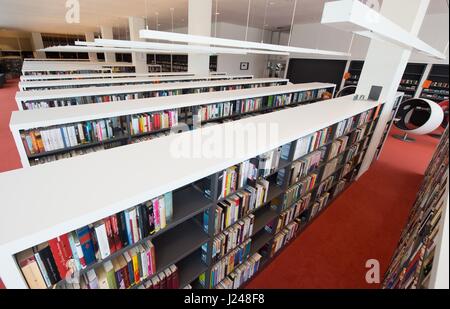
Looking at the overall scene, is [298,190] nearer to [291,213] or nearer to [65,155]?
[291,213]

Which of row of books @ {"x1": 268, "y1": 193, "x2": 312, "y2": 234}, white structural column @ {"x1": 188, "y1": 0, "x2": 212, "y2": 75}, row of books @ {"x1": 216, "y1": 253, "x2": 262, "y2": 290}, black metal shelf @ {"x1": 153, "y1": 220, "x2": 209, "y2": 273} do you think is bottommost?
row of books @ {"x1": 216, "y1": 253, "x2": 262, "y2": 290}

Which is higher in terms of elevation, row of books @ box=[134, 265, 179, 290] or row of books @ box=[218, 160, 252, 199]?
row of books @ box=[218, 160, 252, 199]

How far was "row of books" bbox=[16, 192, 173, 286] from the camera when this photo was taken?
1.03m

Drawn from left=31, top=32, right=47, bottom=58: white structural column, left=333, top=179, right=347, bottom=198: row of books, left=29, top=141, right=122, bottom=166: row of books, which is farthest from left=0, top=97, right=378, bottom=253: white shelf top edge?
left=31, top=32, right=47, bottom=58: white structural column

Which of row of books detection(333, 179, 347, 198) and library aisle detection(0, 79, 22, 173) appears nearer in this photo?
row of books detection(333, 179, 347, 198)

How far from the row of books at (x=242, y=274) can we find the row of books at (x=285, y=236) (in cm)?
27

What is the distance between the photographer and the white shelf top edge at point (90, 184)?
935mm

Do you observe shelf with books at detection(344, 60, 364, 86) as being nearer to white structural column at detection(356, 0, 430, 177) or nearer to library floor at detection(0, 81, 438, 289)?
library floor at detection(0, 81, 438, 289)

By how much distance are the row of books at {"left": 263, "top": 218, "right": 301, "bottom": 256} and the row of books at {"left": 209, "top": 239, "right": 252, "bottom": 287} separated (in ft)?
1.58

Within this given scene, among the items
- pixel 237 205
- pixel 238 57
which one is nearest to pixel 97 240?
pixel 237 205

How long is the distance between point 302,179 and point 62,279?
2366 mm

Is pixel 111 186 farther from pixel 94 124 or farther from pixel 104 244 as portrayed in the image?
pixel 94 124

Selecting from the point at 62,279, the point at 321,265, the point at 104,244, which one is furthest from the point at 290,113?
the point at 62,279

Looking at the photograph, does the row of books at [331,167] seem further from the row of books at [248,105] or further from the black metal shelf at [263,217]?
the row of books at [248,105]
